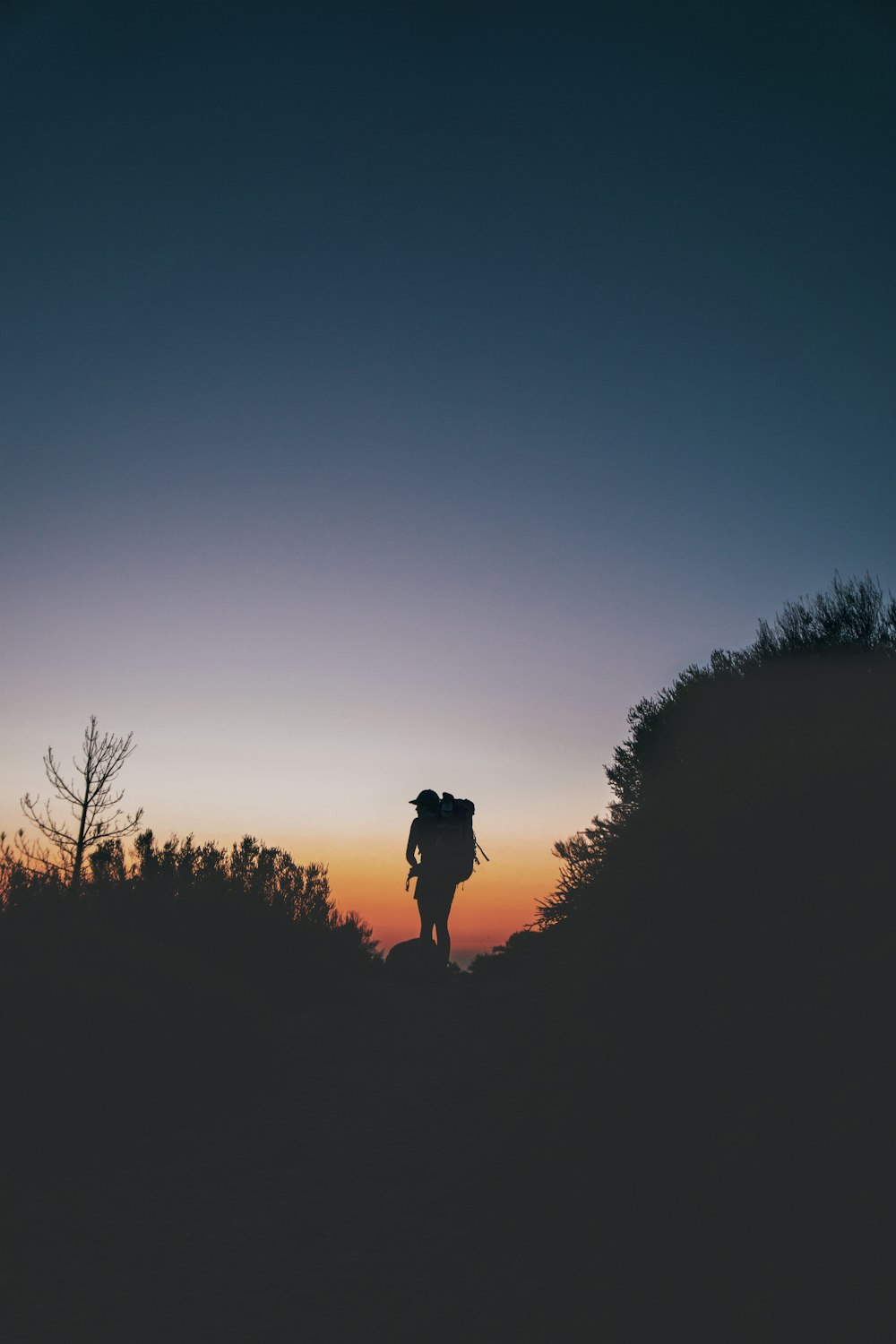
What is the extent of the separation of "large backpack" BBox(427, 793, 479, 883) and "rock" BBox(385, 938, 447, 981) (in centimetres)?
118

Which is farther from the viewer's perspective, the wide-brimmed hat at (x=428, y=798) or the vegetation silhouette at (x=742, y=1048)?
the wide-brimmed hat at (x=428, y=798)

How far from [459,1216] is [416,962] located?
7670mm

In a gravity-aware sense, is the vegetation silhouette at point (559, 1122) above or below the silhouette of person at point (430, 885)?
below

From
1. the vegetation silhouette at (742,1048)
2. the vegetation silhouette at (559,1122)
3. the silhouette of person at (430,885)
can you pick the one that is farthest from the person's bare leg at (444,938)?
the vegetation silhouette at (742,1048)

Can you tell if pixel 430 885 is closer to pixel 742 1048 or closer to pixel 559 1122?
pixel 559 1122

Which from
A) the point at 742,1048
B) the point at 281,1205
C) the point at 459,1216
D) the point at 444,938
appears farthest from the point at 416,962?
the point at 742,1048

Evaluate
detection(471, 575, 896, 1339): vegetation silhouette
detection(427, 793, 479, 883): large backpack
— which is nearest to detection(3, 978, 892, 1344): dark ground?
detection(471, 575, 896, 1339): vegetation silhouette

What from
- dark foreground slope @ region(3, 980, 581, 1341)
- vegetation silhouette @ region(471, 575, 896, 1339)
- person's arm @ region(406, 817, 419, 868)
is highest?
person's arm @ region(406, 817, 419, 868)

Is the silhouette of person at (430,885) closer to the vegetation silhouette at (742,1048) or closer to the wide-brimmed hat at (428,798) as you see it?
the wide-brimmed hat at (428,798)

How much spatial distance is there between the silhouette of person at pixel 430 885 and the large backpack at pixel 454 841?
0.18ft

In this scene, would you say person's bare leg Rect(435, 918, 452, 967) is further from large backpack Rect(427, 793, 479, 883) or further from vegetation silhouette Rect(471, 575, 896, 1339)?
vegetation silhouette Rect(471, 575, 896, 1339)

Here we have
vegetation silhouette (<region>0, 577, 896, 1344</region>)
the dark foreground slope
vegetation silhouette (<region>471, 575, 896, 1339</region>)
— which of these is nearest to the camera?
vegetation silhouette (<region>471, 575, 896, 1339</region>)

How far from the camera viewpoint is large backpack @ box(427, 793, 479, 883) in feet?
41.0

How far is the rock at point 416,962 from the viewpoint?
463 inches
